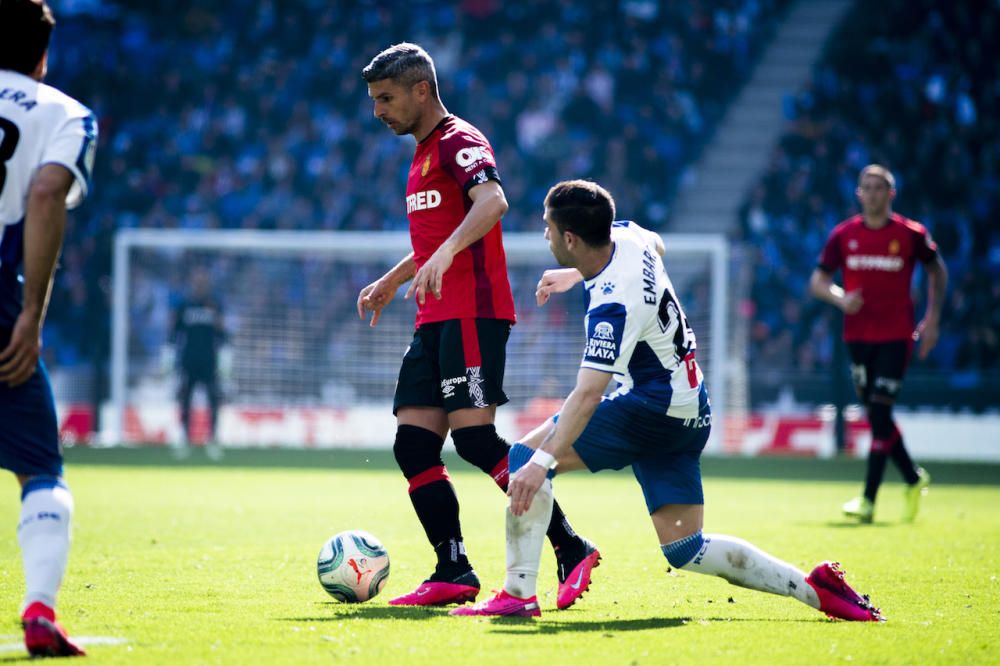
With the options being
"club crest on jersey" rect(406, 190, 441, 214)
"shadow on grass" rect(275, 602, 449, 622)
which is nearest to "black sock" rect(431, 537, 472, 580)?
"shadow on grass" rect(275, 602, 449, 622)

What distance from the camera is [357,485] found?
13.4m

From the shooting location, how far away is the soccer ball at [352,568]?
6062 mm

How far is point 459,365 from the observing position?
604 cm

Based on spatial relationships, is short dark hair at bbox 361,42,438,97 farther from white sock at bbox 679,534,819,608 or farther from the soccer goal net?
the soccer goal net

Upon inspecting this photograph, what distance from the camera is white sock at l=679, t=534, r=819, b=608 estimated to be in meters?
5.55

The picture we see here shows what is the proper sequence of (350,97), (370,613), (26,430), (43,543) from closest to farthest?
(43,543) → (26,430) → (370,613) → (350,97)

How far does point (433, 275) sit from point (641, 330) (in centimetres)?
91

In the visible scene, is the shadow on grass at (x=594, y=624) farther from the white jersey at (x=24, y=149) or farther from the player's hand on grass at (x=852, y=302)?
the player's hand on grass at (x=852, y=302)

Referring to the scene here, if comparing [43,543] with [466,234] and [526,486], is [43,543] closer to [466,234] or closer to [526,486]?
[526,486]

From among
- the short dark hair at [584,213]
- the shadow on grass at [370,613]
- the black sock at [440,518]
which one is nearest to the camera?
the short dark hair at [584,213]

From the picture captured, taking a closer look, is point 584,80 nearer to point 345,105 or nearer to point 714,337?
point 345,105

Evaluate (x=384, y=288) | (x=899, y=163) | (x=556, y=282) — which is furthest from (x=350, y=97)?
(x=556, y=282)

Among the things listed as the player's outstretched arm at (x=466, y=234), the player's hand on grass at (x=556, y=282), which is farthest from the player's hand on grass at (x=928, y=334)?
the player's outstretched arm at (x=466, y=234)

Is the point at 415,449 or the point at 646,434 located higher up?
the point at 646,434
